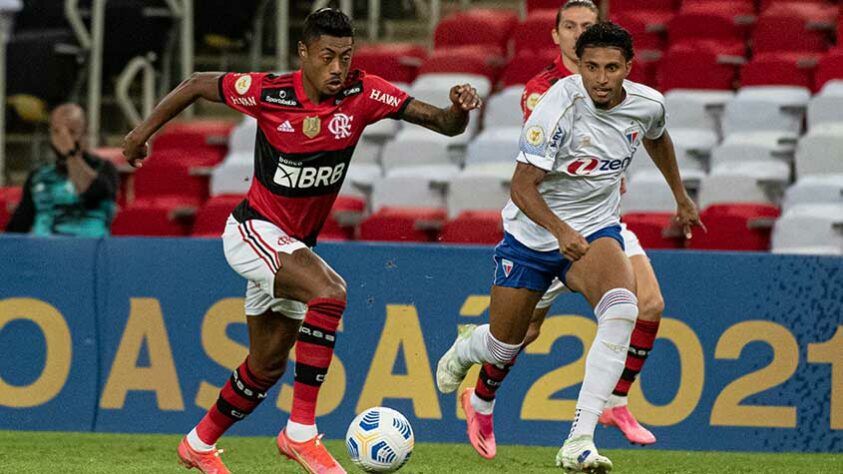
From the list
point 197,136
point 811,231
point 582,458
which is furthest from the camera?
point 197,136

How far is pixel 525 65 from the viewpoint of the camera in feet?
41.5

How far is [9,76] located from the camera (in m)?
13.5

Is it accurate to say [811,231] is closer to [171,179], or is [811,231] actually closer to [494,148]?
[494,148]

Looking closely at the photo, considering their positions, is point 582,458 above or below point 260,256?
below

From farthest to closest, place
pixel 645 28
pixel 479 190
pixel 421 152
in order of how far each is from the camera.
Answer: pixel 645 28
pixel 421 152
pixel 479 190

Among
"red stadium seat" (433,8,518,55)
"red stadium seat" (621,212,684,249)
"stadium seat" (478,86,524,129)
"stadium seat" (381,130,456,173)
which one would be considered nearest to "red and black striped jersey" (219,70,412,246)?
"red stadium seat" (621,212,684,249)

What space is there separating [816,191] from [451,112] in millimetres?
4547

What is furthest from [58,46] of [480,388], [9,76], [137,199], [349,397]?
[480,388]

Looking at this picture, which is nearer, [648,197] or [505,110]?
[648,197]

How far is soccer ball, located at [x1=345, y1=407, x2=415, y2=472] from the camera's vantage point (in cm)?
701

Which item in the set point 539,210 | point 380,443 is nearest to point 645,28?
point 539,210

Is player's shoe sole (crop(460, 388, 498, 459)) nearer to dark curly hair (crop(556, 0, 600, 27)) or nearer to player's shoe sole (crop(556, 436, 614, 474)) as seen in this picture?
player's shoe sole (crop(556, 436, 614, 474))

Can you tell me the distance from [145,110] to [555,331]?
543 centimetres

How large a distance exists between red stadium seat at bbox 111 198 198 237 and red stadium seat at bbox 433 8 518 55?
8.90ft
